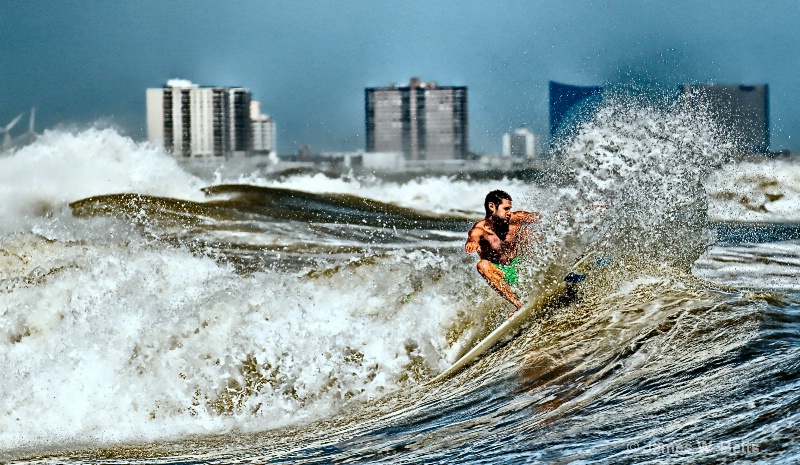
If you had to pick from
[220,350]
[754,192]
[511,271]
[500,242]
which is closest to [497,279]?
[511,271]

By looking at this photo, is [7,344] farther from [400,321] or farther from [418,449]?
[418,449]

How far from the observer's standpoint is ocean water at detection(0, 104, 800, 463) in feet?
17.4

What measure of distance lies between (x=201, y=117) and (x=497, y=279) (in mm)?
62420

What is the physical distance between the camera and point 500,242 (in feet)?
25.8

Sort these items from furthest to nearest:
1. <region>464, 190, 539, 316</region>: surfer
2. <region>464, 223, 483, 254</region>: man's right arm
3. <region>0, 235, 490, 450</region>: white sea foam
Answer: <region>464, 190, 539, 316</region>: surfer
<region>464, 223, 483, 254</region>: man's right arm
<region>0, 235, 490, 450</region>: white sea foam

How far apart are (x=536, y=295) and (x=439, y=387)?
1561mm

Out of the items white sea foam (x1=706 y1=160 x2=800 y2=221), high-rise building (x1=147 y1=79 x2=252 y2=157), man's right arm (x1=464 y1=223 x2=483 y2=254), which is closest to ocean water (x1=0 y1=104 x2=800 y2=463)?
man's right arm (x1=464 y1=223 x2=483 y2=254)

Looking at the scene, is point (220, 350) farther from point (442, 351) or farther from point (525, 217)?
point (525, 217)

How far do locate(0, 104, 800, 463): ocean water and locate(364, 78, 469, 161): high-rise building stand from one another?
60892 mm

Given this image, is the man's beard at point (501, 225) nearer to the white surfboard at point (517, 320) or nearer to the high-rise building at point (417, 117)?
the white surfboard at point (517, 320)

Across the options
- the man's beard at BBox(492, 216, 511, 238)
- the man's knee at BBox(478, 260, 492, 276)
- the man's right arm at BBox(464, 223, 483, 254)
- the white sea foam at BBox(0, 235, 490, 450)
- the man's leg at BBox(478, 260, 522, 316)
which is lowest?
the white sea foam at BBox(0, 235, 490, 450)

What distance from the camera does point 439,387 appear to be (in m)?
7.03

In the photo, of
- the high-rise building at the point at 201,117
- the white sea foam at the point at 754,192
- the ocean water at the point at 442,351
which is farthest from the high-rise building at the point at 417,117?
the ocean water at the point at 442,351

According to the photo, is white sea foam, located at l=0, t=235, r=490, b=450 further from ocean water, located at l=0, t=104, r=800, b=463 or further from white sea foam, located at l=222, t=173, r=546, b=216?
white sea foam, located at l=222, t=173, r=546, b=216
